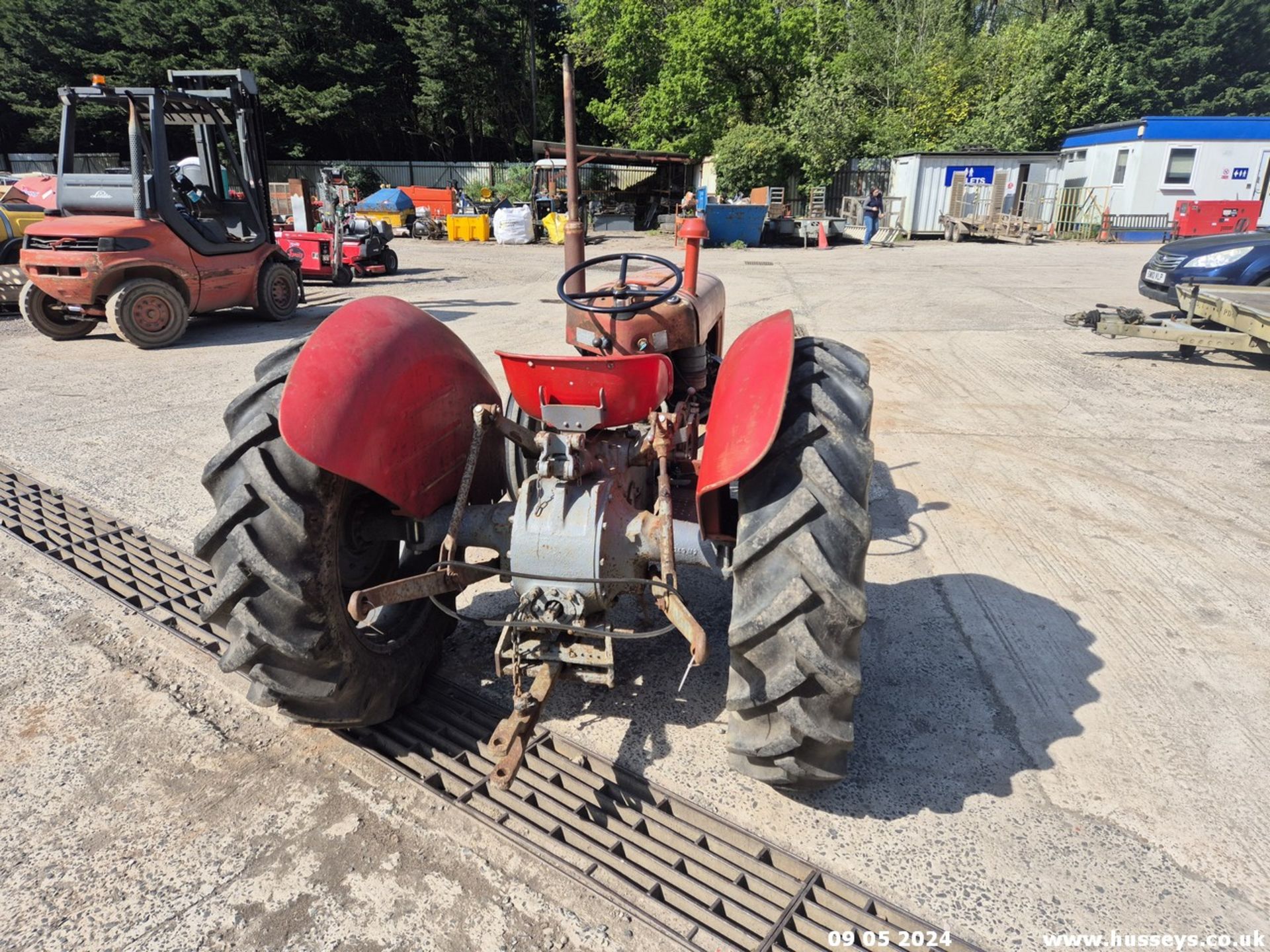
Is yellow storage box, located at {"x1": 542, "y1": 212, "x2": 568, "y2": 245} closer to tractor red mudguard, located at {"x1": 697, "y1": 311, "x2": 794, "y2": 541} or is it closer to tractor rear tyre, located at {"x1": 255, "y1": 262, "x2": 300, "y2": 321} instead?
tractor rear tyre, located at {"x1": 255, "y1": 262, "x2": 300, "y2": 321}

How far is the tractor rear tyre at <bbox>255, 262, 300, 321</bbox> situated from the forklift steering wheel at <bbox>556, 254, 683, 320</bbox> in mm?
7863

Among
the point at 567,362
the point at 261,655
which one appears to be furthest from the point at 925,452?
the point at 261,655

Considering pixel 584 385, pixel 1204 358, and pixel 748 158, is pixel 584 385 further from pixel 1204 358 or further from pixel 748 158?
pixel 748 158

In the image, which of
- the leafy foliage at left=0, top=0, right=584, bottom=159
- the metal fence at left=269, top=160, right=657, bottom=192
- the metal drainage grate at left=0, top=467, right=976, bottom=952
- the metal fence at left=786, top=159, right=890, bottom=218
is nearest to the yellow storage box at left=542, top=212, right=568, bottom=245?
the metal fence at left=786, top=159, right=890, bottom=218

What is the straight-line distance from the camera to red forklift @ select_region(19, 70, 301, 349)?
27.2 feet

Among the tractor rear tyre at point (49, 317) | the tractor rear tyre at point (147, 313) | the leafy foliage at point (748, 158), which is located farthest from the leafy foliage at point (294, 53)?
the tractor rear tyre at point (147, 313)

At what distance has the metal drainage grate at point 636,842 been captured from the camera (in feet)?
6.93

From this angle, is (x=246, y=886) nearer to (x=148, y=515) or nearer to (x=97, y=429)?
(x=148, y=515)

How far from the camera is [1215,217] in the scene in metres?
21.6

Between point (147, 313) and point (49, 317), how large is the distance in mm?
1543

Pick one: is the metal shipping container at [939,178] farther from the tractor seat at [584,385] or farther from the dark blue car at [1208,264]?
the tractor seat at [584,385]

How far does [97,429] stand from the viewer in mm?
6207

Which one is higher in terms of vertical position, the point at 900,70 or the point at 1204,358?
the point at 900,70

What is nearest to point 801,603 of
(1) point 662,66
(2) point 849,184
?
(2) point 849,184
